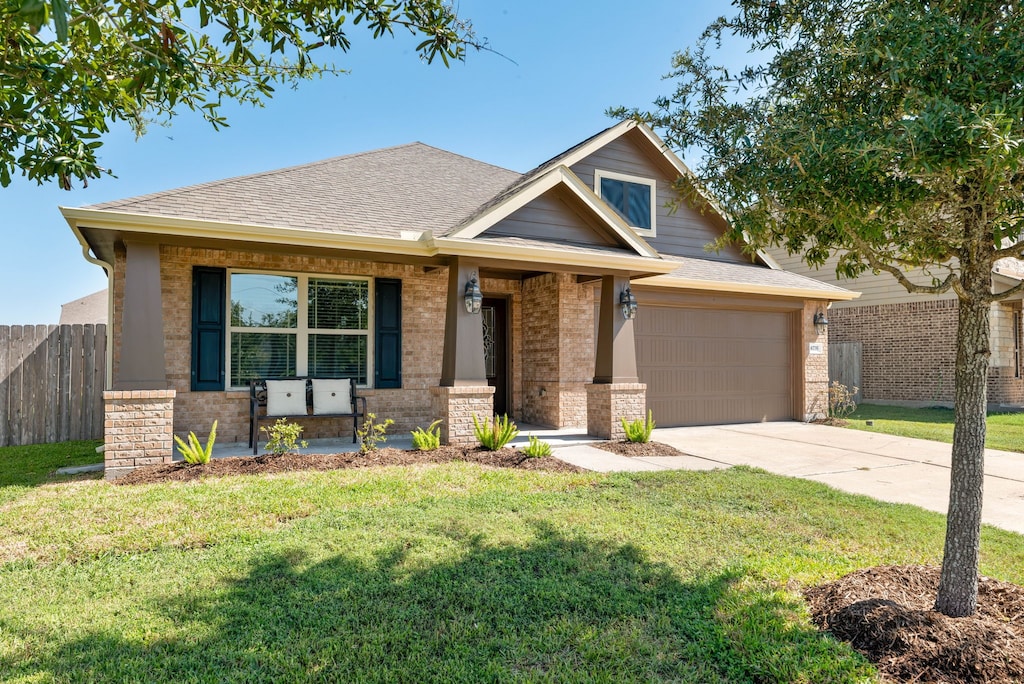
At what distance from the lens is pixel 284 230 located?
741 cm

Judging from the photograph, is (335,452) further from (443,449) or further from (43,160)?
(43,160)

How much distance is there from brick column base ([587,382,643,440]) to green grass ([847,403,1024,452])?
16.3ft

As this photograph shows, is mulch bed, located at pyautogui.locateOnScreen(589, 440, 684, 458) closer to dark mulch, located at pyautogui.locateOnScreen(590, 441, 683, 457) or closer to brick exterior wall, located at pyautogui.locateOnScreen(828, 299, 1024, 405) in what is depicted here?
dark mulch, located at pyautogui.locateOnScreen(590, 441, 683, 457)

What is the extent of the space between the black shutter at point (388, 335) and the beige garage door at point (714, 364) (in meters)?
4.37

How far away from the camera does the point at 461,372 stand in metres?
8.09

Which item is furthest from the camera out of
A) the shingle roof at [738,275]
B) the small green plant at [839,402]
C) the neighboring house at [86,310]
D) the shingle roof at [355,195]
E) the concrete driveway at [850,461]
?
the neighboring house at [86,310]

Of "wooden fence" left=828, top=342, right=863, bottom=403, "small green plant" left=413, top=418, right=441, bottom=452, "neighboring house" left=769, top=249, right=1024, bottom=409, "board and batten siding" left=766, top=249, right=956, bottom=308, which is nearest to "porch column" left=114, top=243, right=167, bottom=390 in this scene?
"small green plant" left=413, top=418, right=441, bottom=452

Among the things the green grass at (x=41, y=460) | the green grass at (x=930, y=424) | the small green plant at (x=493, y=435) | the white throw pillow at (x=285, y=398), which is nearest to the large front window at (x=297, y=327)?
the white throw pillow at (x=285, y=398)

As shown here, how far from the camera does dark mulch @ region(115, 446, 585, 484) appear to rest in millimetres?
6270

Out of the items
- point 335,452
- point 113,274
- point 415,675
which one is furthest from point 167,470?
point 415,675

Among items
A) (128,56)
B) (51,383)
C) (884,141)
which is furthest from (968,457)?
(51,383)

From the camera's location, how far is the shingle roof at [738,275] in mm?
11211

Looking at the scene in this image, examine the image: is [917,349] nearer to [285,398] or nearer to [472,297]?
[472,297]

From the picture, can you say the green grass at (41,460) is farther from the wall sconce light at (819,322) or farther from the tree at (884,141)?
the wall sconce light at (819,322)
